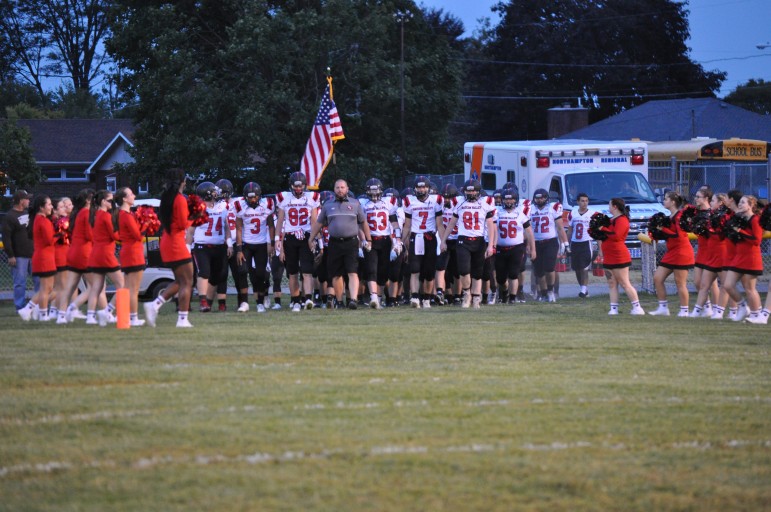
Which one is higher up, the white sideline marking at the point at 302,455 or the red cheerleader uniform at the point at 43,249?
the red cheerleader uniform at the point at 43,249

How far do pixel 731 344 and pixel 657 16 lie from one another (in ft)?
186

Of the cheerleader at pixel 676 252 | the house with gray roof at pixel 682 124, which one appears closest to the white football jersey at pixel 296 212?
the cheerleader at pixel 676 252

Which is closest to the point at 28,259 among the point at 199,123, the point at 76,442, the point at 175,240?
the point at 175,240

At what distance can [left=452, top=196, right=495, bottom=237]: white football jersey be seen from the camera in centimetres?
1791

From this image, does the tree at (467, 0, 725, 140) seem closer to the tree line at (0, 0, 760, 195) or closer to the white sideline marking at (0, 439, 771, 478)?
the tree line at (0, 0, 760, 195)

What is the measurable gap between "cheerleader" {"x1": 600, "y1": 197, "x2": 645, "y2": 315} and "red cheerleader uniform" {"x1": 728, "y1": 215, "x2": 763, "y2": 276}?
5.79ft

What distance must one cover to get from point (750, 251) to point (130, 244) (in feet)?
24.8

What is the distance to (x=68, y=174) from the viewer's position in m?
61.6

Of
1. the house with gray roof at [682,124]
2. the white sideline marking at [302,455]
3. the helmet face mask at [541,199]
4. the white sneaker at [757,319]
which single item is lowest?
the white sideline marking at [302,455]

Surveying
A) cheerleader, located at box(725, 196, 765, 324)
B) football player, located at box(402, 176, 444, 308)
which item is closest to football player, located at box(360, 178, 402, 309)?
football player, located at box(402, 176, 444, 308)

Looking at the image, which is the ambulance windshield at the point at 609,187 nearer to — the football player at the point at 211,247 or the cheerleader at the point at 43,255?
the football player at the point at 211,247

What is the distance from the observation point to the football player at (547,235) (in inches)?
798

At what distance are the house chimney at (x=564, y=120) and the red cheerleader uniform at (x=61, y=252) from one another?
122ft

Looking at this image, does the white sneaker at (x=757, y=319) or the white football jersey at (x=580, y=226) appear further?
the white football jersey at (x=580, y=226)
